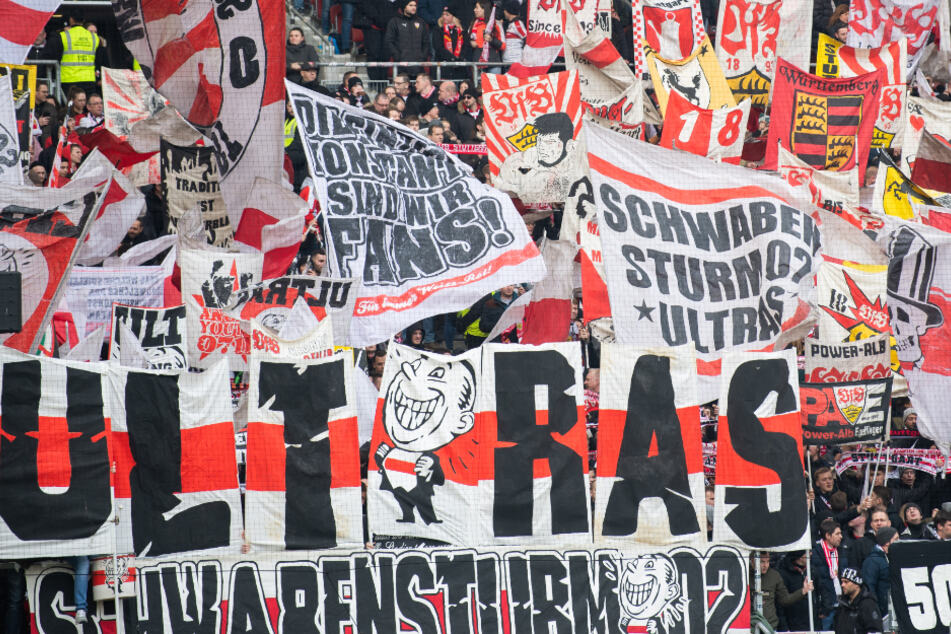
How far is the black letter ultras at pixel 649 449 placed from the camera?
10.7 meters

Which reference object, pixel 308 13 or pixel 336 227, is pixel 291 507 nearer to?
pixel 336 227

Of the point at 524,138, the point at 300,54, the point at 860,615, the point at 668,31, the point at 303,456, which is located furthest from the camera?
the point at 668,31

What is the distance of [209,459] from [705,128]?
6.69 metres

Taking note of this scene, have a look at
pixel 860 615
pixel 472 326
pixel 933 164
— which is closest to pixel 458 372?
pixel 860 615

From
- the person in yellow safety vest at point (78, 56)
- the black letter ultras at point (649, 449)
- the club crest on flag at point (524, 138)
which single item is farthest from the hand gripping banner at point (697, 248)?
the person in yellow safety vest at point (78, 56)

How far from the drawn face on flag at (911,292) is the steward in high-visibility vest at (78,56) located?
10183mm

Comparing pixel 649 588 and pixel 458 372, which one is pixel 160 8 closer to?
pixel 458 372

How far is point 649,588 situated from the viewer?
1053 centimetres

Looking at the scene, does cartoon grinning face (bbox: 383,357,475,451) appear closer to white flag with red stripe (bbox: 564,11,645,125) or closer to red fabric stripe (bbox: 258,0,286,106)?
red fabric stripe (bbox: 258,0,286,106)

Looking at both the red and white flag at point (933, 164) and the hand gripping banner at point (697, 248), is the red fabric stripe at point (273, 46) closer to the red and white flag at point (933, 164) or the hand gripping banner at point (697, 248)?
the hand gripping banner at point (697, 248)

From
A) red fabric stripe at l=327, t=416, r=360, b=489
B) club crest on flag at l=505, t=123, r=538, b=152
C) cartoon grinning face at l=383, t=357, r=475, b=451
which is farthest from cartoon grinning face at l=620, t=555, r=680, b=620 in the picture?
club crest on flag at l=505, t=123, r=538, b=152

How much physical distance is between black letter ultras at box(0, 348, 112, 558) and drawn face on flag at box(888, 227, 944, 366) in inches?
301

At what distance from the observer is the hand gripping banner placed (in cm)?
1106

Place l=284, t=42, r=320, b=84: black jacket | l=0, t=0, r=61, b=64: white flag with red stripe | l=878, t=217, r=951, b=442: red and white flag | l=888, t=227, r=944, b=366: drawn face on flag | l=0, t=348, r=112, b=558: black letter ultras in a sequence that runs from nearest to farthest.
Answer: l=0, t=348, r=112, b=558: black letter ultras, l=0, t=0, r=61, b=64: white flag with red stripe, l=878, t=217, r=951, b=442: red and white flag, l=888, t=227, r=944, b=366: drawn face on flag, l=284, t=42, r=320, b=84: black jacket
